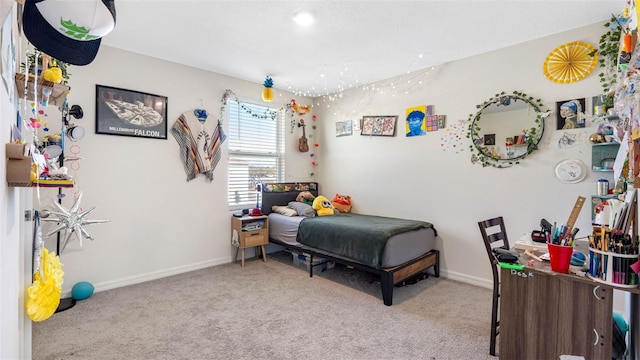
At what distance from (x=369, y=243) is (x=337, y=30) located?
1996 mm

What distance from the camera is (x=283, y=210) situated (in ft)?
13.5

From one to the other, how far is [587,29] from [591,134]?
917 mm

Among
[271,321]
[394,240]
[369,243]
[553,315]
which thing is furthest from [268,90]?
[553,315]

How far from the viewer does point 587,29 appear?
2.57m

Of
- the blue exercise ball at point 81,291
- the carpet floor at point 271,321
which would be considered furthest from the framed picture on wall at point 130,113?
the carpet floor at point 271,321

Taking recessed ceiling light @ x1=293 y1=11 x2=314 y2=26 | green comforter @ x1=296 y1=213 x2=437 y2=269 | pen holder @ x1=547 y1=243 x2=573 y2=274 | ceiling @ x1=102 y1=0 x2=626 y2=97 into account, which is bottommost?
green comforter @ x1=296 y1=213 x2=437 y2=269

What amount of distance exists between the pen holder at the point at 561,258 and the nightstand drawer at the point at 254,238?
10.3 ft

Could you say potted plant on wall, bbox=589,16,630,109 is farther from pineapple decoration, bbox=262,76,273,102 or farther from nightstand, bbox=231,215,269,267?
nightstand, bbox=231,215,269,267

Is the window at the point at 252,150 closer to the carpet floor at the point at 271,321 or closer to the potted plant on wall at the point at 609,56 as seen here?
the carpet floor at the point at 271,321

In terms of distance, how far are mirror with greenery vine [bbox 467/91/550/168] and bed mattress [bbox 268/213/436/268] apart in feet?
3.36

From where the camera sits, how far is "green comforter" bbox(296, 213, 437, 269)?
2.83m

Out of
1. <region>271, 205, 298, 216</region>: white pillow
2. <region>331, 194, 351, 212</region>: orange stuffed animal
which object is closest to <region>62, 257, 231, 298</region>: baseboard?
<region>271, 205, 298, 216</region>: white pillow

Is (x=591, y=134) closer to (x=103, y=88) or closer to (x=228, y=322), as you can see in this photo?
(x=228, y=322)

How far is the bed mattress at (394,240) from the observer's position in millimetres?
2805
